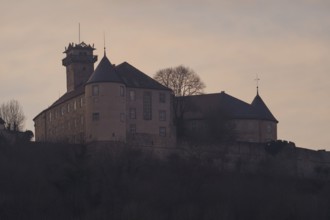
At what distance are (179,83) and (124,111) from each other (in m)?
13.3

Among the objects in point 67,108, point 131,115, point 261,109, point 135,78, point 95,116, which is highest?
point 135,78

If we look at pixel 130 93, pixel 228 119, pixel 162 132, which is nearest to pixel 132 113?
pixel 130 93

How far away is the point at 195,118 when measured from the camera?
124 meters

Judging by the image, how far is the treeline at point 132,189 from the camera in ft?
347

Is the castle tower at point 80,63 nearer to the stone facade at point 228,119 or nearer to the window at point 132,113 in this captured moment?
the stone facade at point 228,119

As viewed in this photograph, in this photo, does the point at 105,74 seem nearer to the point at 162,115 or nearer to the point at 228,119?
the point at 162,115

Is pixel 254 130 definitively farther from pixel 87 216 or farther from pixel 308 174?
pixel 87 216

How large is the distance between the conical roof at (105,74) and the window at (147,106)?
9.70 ft

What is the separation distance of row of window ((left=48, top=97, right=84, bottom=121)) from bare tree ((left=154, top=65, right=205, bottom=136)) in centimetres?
736

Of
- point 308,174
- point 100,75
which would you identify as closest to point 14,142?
point 100,75

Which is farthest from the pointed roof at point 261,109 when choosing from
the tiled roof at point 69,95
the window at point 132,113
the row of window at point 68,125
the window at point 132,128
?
the row of window at point 68,125

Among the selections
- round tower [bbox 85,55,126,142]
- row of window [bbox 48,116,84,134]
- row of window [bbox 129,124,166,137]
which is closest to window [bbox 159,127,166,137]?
row of window [bbox 129,124,166,137]

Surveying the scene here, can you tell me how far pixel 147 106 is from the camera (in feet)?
381

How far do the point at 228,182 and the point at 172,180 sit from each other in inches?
167
